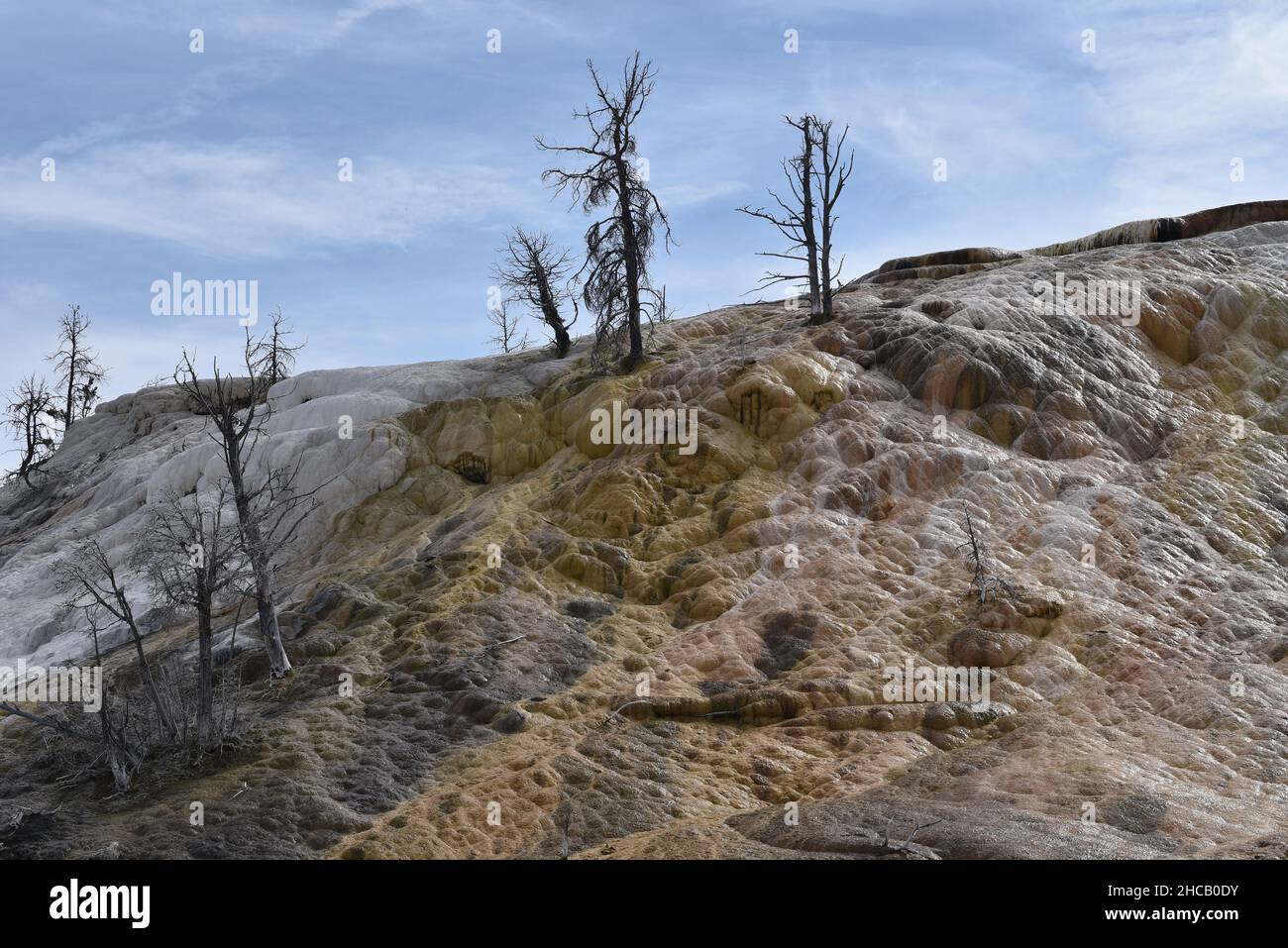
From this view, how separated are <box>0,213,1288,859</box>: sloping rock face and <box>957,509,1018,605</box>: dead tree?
0.33ft

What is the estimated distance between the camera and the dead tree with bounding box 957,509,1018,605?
16.0 meters

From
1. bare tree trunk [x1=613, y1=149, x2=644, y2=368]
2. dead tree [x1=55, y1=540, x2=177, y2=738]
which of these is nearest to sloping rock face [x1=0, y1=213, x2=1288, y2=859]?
dead tree [x1=55, y1=540, x2=177, y2=738]

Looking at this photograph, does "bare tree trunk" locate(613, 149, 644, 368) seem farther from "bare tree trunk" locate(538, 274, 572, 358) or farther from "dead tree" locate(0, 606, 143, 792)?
"dead tree" locate(0, 606, 143, 792)

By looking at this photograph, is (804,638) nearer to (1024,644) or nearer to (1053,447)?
(1024,644)

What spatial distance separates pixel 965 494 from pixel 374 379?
599 inches

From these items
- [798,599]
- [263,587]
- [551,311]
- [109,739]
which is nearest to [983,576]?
[798,599]

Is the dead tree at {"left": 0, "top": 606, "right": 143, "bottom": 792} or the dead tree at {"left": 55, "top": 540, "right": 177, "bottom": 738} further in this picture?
the dead tree at {"left": 55, "top": 540, "right": 177, "bottom": 738}

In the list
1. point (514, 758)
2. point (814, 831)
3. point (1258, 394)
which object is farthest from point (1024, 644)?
point (1258, 394)

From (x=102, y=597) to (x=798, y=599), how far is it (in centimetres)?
1398

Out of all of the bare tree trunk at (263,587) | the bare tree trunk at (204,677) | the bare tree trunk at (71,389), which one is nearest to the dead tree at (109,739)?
the bare tree trunk at (204,677)

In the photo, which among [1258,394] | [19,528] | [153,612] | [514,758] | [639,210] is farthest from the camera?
[19,528]

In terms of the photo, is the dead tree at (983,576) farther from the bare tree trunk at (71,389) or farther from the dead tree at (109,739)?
the bare tree trunk at (71,389)

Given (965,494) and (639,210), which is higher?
(639,210)

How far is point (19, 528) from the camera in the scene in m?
30.0
